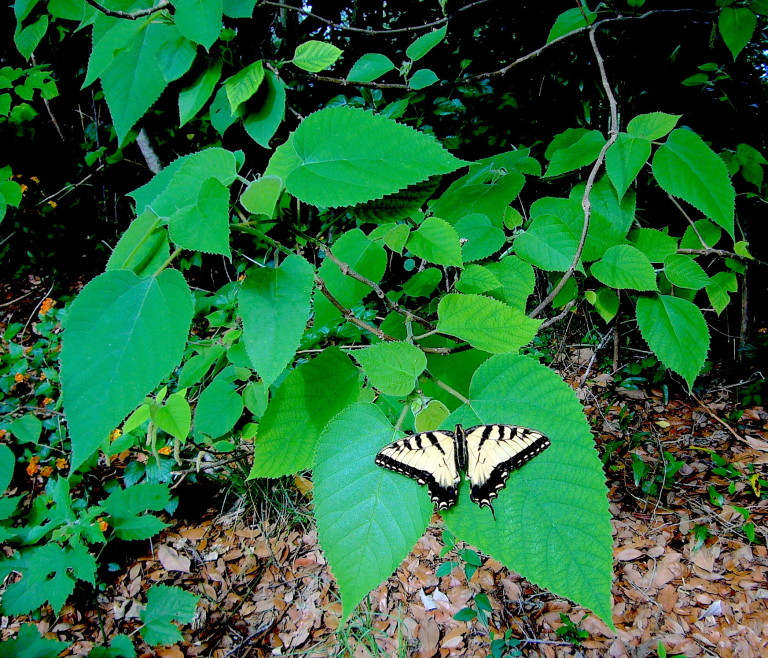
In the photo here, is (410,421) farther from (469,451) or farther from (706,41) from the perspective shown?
(706,41)

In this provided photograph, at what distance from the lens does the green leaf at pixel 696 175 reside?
2.97 ft

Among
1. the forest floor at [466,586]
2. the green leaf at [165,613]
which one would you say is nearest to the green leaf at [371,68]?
the forest floor at [466,586]

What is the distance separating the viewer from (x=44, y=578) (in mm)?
1946

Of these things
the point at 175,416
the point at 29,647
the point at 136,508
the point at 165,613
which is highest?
the point at 175,416

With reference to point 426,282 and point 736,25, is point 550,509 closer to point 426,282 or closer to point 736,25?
point 426,282

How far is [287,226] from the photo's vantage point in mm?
Result: 620

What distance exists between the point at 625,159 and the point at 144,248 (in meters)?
0.96

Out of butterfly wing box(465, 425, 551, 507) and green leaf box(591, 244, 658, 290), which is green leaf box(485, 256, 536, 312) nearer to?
green leaf box(591, 244, 658, 290)

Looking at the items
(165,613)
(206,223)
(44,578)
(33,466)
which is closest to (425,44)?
(206,223)

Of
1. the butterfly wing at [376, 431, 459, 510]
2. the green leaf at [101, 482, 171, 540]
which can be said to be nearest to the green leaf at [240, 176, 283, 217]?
the butterfly wing at [376, 431, 459, 510]

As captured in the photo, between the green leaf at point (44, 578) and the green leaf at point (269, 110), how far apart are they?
83.0 inches

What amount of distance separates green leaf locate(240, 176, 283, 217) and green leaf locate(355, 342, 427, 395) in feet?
0.71

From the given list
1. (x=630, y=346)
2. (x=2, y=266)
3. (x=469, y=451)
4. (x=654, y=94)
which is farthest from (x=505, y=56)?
(x=2, y=266)

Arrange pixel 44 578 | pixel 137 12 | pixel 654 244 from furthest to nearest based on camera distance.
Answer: pixel 44 578, pixel 654 244, pixel 137 12
